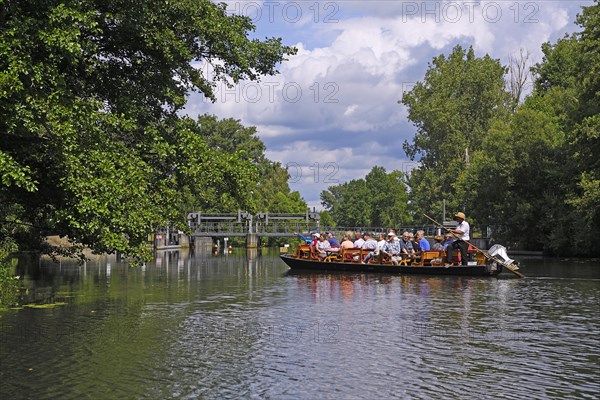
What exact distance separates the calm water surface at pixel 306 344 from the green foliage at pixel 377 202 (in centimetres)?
10306

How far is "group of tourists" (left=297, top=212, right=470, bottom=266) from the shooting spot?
31.1 metres

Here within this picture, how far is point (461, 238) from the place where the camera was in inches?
1212

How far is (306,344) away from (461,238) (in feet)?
55.5

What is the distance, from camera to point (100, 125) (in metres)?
20.3

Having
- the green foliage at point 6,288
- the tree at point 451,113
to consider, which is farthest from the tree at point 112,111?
the tree at point 451,113

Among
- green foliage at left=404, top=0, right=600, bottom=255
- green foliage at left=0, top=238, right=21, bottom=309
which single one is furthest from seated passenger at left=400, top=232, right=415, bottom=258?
green foliage at left=0, top=238, right=21, bottom=309

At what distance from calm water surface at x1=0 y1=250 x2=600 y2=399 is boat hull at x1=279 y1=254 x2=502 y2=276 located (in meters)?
3.68

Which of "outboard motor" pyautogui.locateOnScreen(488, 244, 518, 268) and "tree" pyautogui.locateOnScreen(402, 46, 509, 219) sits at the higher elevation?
"tree" pyautogui.locateOnScreen(402, 46, 509, 219)

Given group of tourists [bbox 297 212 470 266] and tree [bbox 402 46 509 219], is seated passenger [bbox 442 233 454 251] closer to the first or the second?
group of tourists [bbox 297 212 470 266]

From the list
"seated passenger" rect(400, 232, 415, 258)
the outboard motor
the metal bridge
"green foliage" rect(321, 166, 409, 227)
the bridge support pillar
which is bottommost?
the outboard motor

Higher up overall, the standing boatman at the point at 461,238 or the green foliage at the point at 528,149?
the green foliage at the point at 528,149

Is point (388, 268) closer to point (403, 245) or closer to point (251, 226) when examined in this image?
point (403, 245)

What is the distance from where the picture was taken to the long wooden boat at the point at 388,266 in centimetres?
3094

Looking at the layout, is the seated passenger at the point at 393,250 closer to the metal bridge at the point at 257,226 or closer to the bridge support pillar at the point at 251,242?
the metal bridge at the point at 257,226
